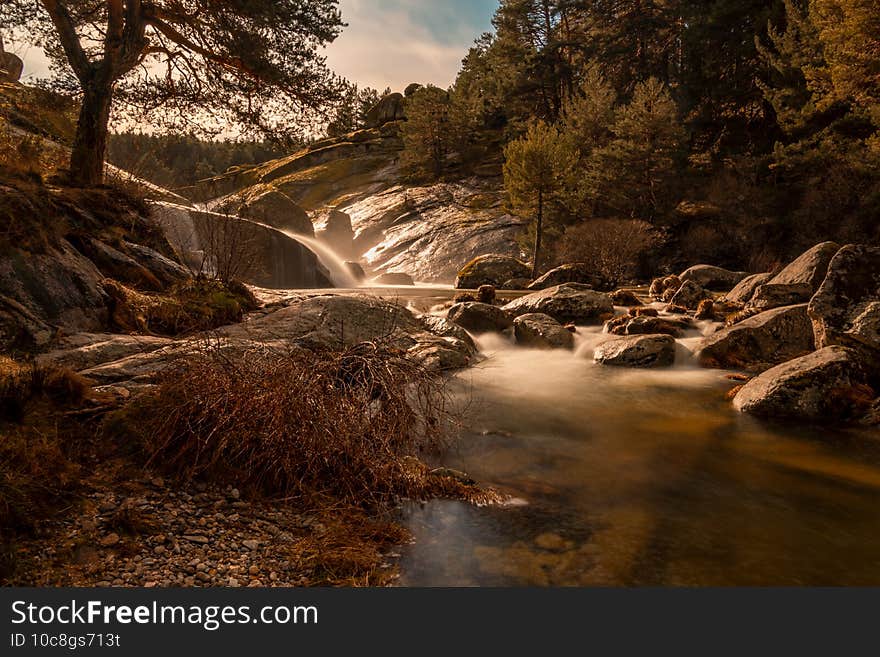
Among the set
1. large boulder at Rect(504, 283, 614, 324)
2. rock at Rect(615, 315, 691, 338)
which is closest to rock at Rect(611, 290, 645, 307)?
large boulder at Rect(504, 283, 614, 324)

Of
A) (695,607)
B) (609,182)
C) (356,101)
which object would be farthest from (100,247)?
(609,182)

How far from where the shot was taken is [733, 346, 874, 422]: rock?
7.93 meters

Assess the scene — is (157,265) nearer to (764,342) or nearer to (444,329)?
(444,329)

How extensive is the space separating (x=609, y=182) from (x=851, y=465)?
28.4 meters

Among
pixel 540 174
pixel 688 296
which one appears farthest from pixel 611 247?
pixel 688 296

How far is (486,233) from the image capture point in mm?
39656

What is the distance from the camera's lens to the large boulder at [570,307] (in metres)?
17.3

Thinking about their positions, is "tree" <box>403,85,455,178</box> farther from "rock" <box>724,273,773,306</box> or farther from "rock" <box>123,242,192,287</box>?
"rock" <box>123,242,192,287</box>

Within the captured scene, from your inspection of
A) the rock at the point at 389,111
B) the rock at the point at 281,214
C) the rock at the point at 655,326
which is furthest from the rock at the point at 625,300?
the rock at the point at 389,111

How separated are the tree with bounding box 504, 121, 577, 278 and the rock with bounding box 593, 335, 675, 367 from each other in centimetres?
1915

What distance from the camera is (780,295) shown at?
46.3ft

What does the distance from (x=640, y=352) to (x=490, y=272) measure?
1951 cm

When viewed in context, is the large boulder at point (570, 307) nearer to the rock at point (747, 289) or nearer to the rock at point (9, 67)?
the rock at point (747, 289)

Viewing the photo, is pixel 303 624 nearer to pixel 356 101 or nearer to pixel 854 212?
pixel 356 101
